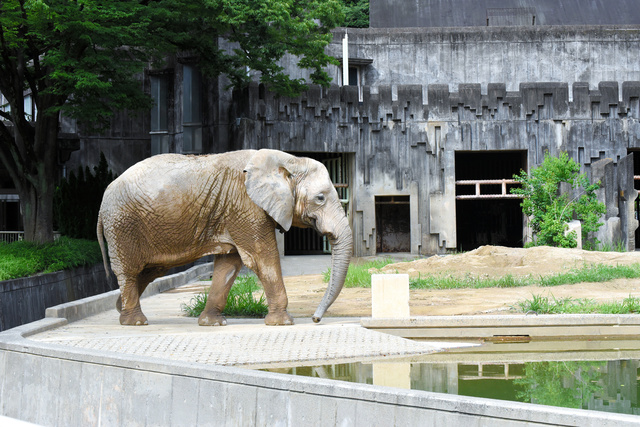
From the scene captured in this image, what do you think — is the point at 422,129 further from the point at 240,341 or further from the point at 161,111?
the point at 240,341

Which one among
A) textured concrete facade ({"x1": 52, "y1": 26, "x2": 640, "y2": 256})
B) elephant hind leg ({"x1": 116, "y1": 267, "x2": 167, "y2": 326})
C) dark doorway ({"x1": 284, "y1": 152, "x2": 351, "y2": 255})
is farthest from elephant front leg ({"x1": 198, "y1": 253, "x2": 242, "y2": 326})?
dark doorway ({"x1": 284, "y1": 152, "x2": 351, "y2": 255})

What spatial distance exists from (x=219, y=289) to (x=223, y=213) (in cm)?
92

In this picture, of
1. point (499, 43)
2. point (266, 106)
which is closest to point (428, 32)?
point (499, 43)

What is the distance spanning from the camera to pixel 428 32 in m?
28.7

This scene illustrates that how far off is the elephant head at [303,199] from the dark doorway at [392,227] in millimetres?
17704

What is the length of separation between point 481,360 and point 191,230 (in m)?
3.54

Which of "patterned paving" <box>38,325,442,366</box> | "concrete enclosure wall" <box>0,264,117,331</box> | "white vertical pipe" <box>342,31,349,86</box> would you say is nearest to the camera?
"patterned paving" <box>38,325,442,366</box>

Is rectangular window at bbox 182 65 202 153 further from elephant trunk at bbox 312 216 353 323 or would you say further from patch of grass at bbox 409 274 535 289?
elephant trunk at bbox 312 216 353 323

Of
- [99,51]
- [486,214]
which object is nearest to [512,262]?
[99,51]

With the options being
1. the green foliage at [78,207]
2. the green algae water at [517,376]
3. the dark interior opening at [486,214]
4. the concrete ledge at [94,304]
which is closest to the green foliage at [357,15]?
the dark interior opening at [486,214]

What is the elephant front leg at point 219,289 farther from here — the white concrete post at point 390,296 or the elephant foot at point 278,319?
the white concrete post at point 390,296

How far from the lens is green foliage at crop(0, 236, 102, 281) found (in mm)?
15273

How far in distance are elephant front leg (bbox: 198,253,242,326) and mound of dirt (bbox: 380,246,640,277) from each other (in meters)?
7.50

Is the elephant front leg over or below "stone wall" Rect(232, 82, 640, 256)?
below
